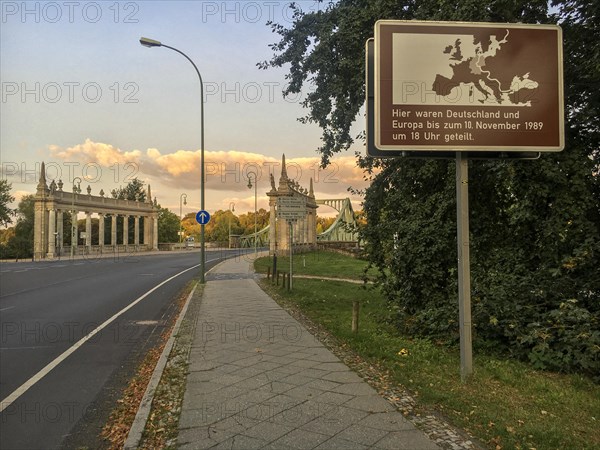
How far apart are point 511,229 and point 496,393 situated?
3191 millimetres

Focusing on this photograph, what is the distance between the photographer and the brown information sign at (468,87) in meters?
5.42

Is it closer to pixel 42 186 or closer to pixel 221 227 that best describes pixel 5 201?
pixel 42 186

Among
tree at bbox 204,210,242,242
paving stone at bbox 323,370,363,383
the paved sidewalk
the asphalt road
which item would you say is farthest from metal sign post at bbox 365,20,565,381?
tree at bbox 204,210,242,242

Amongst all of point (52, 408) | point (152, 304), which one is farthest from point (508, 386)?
point (152, 304)

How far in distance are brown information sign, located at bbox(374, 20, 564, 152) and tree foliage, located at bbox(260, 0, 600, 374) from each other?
0.82 meters

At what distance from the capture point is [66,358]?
260 inches

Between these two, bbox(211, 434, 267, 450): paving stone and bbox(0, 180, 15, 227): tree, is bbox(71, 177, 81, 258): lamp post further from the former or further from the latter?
bbox(211, 434, 267, 450): paving stone

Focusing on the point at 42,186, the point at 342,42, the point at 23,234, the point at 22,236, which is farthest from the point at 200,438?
the point at 23,234

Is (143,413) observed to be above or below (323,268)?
above

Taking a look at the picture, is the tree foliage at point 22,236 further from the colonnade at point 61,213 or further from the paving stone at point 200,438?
the paving stone at point 200,438

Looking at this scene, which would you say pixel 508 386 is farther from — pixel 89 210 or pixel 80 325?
pixel 89 210

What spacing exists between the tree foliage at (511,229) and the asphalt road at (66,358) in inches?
187

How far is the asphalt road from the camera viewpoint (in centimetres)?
418

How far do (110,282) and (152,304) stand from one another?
24.1 feet
